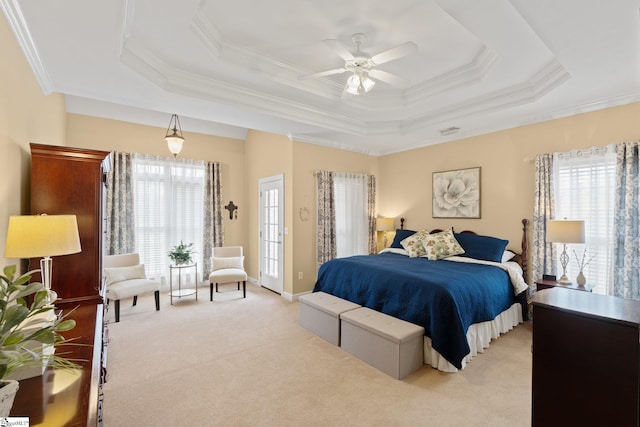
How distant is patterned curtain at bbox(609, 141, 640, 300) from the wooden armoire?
5.20 metres

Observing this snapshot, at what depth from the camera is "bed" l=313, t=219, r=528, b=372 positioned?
2.73 meters

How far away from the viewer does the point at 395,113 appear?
4414mm

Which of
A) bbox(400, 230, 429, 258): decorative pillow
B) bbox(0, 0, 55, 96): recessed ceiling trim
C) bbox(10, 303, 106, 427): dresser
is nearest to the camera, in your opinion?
bbox(10, 303, 106, 427): dresser

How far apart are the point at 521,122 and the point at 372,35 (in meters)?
2.72

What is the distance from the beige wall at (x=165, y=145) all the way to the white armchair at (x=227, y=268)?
2.44 feet

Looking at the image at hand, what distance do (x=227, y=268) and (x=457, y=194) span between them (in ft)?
13.5

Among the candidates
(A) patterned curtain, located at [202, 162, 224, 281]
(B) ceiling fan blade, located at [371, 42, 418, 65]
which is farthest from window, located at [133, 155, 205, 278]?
(B) ceiling fan blade, located at [371, 42, 418, 65]

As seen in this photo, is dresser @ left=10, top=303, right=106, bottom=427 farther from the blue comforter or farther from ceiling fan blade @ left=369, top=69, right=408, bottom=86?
ceiling fan blade @ left=369, top=69, right=408, bottom=86

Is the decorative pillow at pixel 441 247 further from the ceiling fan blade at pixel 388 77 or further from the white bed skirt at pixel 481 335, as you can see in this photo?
the ceiling fan blade at pixel 388 77

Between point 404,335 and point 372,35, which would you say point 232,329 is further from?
point 372,35

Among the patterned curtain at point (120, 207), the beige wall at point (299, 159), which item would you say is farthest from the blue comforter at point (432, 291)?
the patterned curtain at point (120, 207)

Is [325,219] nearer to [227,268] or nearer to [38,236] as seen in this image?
[227,268]

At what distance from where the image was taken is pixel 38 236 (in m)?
1.70

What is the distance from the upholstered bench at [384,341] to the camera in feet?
8.70
